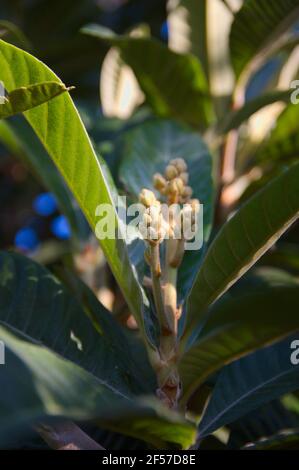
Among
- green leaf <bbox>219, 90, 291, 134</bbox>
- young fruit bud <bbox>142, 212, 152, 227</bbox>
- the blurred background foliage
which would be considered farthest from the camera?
green leaf <bbox>219, 90, 291, 134</bbox>

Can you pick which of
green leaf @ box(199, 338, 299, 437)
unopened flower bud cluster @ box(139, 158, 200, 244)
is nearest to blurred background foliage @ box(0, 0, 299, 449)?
green leaf @ box(199, 338, 299, 437)

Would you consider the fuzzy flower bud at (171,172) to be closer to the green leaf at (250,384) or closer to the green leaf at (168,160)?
the green leaf at (168,160)

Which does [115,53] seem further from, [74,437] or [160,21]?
[74,437]

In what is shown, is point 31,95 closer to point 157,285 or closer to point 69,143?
point 69,143

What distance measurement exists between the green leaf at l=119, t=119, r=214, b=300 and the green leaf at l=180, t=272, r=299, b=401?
129 mm

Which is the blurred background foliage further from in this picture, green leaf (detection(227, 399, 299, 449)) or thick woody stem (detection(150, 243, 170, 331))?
thick woody stem (detection(150, 243, 170, 331))

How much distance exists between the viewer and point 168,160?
1.49m

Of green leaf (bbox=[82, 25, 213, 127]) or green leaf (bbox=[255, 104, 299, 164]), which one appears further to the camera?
green leaf (bbox=[255, 104, 299, 164])

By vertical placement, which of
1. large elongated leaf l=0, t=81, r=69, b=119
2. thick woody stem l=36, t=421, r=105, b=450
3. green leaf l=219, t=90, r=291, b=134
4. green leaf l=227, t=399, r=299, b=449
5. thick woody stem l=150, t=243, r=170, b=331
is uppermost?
green leaf l=219, t=90, r=291, b=134

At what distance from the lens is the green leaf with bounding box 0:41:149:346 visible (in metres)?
0.91

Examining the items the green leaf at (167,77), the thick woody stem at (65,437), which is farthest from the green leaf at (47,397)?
the green leaf at (167,77)

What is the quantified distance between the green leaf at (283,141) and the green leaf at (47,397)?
3.35 ft
